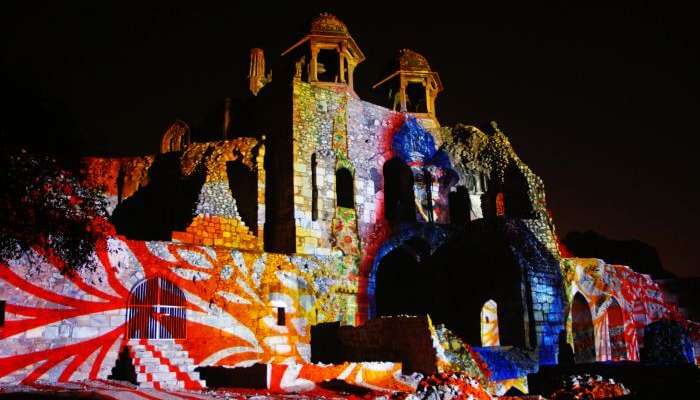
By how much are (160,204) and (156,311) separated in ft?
23.6

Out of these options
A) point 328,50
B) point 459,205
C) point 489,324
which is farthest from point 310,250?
point 489,324

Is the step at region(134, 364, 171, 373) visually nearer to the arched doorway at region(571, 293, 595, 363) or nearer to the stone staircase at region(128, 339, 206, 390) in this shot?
the stone staircase at region(128, 339, 206, 390)

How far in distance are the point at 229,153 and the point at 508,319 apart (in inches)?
430

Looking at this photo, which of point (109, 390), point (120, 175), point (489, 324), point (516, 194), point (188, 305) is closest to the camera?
point (109, 390)

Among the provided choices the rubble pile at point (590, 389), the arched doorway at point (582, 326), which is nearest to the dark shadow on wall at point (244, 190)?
the rubble pile at point (590, 389)

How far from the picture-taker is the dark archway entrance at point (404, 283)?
→ 20953 mm

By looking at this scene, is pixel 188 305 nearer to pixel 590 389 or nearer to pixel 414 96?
pixel 590 389

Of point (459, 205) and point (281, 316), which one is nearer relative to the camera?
point (281, 316)

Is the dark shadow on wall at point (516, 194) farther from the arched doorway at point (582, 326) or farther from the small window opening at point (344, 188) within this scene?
the small window opening at point (344, 188)

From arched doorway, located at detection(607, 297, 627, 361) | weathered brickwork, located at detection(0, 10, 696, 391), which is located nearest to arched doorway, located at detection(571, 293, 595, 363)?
weathered brickwork, located at detection(0, 10, 696, 391)

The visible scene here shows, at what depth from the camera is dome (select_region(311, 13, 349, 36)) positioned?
71.0 ft

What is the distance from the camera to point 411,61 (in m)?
25.3

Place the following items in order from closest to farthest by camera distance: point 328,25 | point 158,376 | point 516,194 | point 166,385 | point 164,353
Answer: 1. point 166,385
2. point 158,376
3. point 164,353
4. point 328,25
5. point 516,194

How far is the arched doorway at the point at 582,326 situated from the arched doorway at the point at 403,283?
647 centimetres
